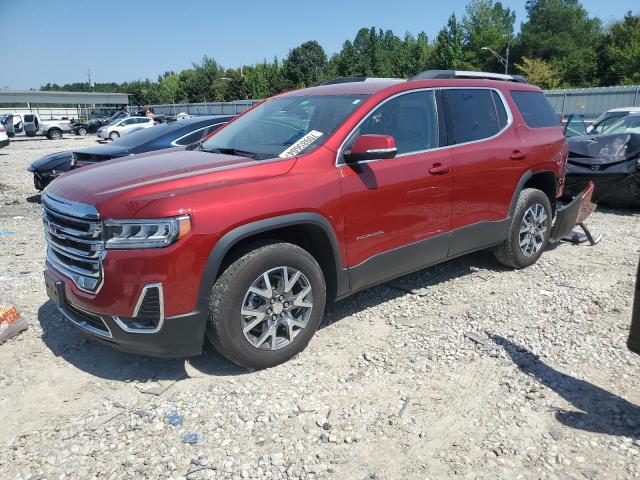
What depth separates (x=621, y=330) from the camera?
395 centimetres

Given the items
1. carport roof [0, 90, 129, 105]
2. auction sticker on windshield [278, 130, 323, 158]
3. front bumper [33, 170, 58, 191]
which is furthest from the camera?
carport roof [0, 90, 129, 105]

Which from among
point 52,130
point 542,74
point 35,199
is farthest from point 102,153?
point 542,74

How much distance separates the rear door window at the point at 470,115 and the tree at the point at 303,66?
2851 inches

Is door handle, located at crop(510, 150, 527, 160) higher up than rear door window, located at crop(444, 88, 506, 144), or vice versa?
rear door window, located at crop(444, 88, 506, 144)

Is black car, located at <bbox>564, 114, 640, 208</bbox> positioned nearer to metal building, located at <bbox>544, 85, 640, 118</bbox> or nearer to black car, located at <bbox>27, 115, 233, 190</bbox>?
black car, located at <bbox>27, 115, 233, 190</bbox>

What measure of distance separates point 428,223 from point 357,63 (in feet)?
244

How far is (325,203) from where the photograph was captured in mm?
3365

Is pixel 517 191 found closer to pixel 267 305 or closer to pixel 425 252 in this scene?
pixel 425 252

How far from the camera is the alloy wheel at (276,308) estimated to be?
3193 millimetres

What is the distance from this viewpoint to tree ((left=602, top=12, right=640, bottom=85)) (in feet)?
165

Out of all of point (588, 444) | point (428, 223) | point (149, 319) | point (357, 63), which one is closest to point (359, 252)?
point (428, 223)

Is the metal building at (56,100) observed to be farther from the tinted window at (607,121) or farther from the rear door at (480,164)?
the rear door at (480,164)

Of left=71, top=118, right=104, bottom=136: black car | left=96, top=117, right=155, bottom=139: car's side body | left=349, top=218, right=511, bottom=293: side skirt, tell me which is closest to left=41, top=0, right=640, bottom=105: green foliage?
left=71, top=118, right=104, bottom=136: black car

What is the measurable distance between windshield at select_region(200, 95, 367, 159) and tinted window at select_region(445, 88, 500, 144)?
3.15 feet
